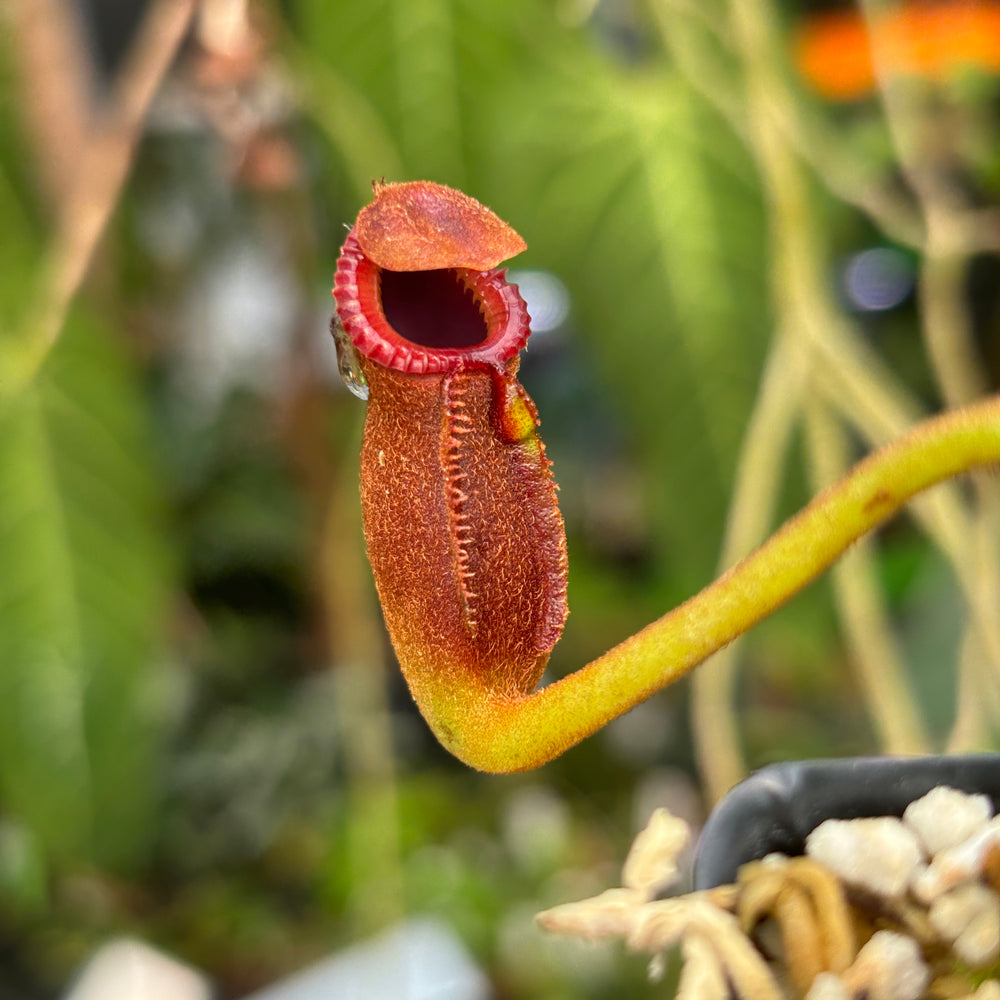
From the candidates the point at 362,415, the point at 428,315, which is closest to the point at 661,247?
the point at 362,415

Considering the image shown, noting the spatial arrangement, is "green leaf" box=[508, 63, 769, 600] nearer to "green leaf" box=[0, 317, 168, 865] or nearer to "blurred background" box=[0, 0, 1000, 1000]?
"blurred background" box=[0, 0, 1000, 1000]

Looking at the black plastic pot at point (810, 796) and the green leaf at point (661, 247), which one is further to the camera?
the green leaf at point (661, 247)

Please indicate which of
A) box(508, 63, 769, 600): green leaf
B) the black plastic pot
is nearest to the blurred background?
box(508, 63, 769, 600): green leaf

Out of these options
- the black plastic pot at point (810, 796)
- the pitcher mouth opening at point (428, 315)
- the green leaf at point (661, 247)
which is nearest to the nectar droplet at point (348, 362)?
the pitcher mouth opening at point (428, 315)

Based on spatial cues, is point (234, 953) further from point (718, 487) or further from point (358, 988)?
point (718, 487)

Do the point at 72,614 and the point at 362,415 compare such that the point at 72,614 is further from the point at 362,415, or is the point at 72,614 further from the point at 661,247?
the point at 661,247

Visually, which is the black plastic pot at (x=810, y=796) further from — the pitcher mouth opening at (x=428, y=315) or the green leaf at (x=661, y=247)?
the green leaf at (x=661, y=247)
